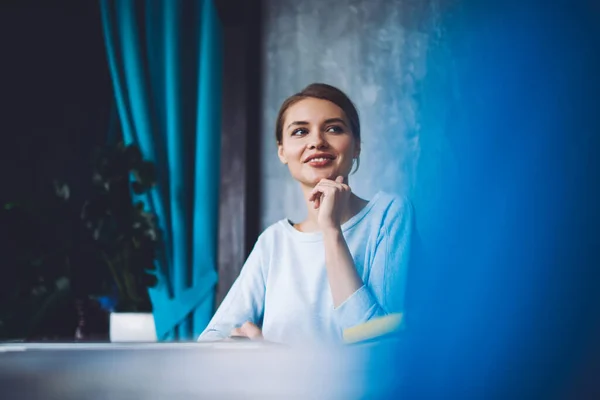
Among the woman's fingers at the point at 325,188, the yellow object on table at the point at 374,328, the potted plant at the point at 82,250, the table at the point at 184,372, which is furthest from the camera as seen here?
the potted plant at the point at 82,250

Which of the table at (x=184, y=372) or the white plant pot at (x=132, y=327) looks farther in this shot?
the white plant pot at (x=132, y=327)

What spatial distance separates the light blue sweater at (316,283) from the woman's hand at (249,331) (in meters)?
0.01

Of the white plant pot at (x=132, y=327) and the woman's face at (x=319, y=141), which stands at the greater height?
the woman's face at (x=319, y=141)

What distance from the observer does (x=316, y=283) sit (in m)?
1.13

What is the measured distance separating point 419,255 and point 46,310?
2.86 ft

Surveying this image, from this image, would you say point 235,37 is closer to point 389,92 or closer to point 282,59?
point 282,59

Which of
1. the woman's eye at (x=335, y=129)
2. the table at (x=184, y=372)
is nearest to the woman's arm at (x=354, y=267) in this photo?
the woman's eye at (x=335, y=129)

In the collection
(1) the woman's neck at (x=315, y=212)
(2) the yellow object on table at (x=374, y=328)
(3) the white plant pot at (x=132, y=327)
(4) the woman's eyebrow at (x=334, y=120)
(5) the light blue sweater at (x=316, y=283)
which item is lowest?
(3) the white plant pot at (x=132, y=327)

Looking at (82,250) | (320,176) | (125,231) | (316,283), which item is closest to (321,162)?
(320,176)

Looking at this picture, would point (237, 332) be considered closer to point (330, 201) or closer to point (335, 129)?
point (330, 201)

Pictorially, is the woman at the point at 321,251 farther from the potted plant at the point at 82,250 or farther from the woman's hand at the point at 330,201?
the potted plant at the point at 82,250

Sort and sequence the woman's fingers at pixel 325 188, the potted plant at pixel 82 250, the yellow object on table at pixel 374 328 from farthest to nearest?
1. the potted plant at pixel 82 250
2. the woman's fingers at pixel 325 188
3. the yellow object on table at pixel 374 328

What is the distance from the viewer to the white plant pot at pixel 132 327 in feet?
4.34

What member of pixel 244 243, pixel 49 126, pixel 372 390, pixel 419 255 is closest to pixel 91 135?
pixel 49 126
